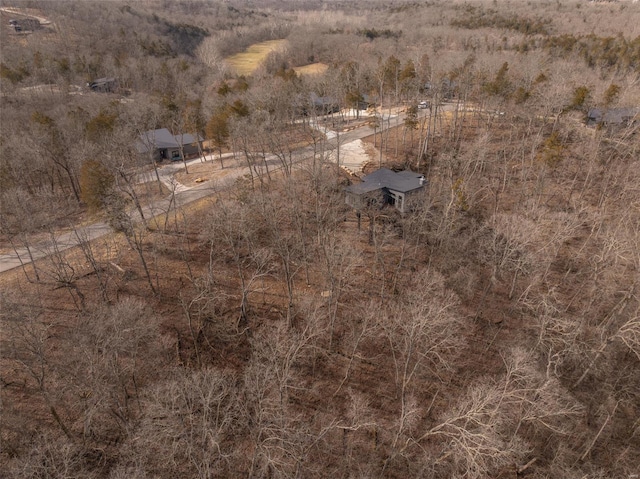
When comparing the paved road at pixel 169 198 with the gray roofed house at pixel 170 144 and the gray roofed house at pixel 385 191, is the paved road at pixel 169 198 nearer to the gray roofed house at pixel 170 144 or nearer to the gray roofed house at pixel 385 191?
the gray roofed house at pixel 170 144

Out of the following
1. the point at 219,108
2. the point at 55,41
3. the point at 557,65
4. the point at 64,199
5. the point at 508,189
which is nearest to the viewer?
the point at 508,189

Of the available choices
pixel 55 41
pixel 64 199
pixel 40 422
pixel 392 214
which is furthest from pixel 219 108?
pixel 55 41

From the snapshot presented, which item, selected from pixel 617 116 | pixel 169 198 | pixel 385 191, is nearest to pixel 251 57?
pixel 169 198

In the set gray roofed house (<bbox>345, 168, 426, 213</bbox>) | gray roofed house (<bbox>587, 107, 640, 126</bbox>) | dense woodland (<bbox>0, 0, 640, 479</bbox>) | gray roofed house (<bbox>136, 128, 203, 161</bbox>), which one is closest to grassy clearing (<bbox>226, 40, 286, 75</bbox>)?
dense woodland (<bbox>0, 0, 640, 479</bbox>)

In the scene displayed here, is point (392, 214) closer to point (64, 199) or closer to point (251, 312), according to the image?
point (251, 312)

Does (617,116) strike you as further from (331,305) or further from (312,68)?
(312,68)

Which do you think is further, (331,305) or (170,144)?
(170,144)

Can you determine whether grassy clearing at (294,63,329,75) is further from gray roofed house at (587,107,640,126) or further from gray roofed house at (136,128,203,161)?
gray roofed house at (587,107,640,126)
